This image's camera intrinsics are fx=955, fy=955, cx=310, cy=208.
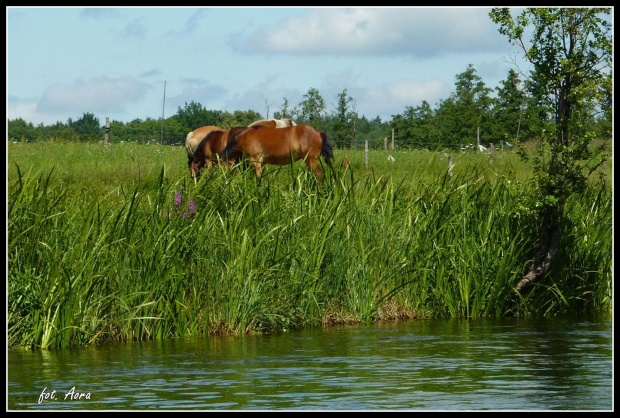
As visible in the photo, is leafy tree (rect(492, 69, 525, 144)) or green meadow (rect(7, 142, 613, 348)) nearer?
green meadow (rect(7, 142, 613, 348))

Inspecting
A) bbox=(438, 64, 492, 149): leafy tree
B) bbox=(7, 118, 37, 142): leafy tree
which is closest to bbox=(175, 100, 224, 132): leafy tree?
bbox=(7, 118, 37, 142): leafy tree

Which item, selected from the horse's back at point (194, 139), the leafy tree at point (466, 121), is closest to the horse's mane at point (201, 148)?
the horse's back at point (194, 139)

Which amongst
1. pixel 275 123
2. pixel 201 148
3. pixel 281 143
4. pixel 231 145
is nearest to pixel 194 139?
pixel 201 148

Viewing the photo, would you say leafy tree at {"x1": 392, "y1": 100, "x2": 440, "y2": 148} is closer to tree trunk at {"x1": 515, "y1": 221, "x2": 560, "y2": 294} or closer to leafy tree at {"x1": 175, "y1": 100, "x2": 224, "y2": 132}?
leafy tree at {"x1": 175, "y1": 100, "x2": 224, "y2": 132}

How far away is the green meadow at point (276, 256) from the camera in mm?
8328

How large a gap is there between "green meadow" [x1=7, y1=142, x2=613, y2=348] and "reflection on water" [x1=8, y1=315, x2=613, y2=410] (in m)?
0.33

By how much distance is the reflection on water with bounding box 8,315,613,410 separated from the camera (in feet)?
20.4

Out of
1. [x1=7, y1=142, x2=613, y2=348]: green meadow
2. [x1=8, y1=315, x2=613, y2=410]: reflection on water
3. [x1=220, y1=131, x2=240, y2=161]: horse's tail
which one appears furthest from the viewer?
[x1=220, y1=131, x2=240, y2=161]: horse's tail

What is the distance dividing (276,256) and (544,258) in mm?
3222

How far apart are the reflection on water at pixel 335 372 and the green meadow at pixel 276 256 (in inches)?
13.0

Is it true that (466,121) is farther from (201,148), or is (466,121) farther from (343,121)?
(201,148)
